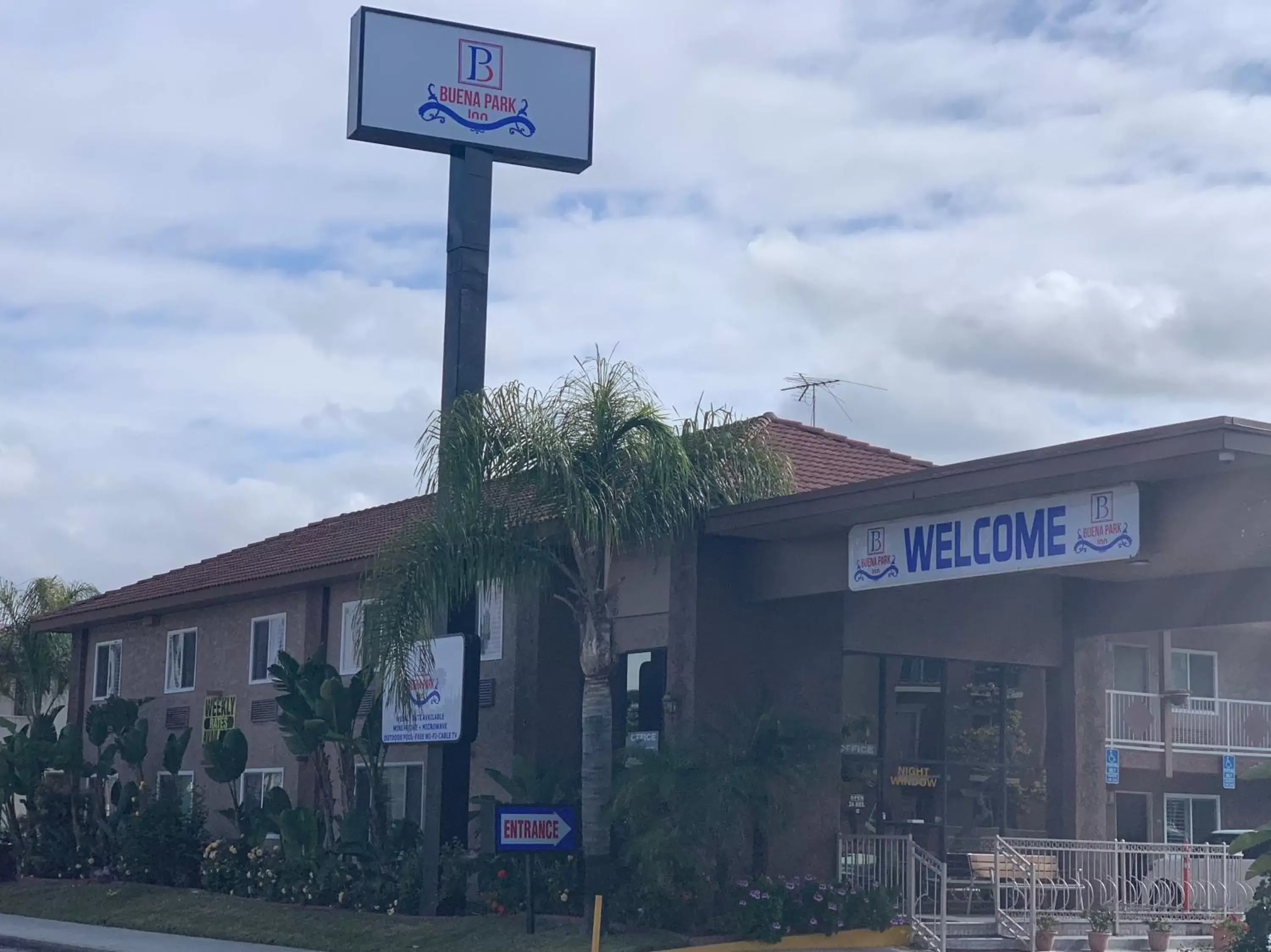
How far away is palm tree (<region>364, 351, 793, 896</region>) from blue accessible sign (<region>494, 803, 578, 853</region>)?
9.4 inches

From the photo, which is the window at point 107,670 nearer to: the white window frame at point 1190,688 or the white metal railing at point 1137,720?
the white metal railing at point 1137,720

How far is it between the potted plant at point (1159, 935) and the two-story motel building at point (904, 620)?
6.76ft

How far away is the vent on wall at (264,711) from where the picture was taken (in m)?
27.7

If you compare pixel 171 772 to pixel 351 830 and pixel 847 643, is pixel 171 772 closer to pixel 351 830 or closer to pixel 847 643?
pixel 351 830

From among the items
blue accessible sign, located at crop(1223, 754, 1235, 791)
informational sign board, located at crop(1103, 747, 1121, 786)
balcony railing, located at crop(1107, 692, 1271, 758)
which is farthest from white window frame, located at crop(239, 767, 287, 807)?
blue accessible sign, located at crop(1223, 754, 1235, 791)

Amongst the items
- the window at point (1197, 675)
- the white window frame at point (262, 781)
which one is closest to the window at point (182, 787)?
the white window frame at point (262, 781)

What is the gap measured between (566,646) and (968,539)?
7.35 meters

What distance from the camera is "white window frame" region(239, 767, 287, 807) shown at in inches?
1077

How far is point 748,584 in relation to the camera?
19828mm

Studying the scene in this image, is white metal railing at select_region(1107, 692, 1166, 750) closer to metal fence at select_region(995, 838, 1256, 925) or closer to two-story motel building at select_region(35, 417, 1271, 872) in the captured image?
two-story motel building at select_region(35, 417, 1271, 872)

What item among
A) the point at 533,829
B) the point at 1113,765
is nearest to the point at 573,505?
the point at 533,829

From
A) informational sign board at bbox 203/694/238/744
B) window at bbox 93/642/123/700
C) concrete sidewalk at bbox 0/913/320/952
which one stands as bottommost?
concrete sidewalk at bbox 0/913/320/952

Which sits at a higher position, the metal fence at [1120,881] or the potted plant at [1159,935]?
the metal fence at [1120,881]

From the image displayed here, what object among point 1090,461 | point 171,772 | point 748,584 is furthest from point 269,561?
point 1090,461
